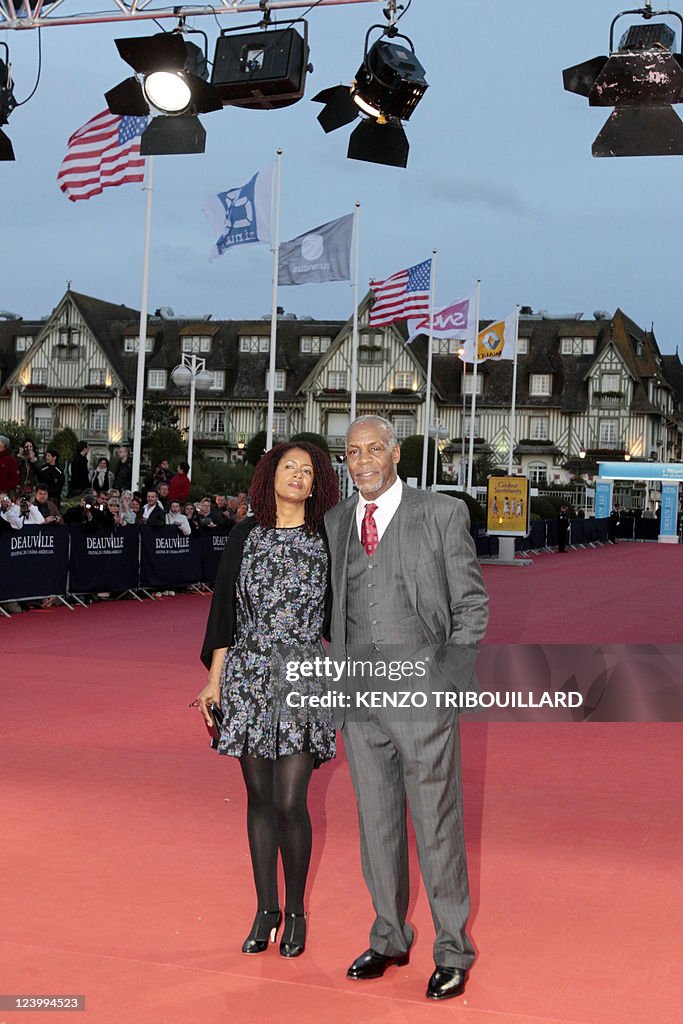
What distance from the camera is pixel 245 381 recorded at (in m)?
74.8

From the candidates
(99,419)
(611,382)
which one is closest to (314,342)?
(99,419)

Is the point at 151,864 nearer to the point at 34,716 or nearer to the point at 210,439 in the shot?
the point at 34,716

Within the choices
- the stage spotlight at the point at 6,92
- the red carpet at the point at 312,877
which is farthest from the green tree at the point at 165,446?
the red carpet at the point at 312,877

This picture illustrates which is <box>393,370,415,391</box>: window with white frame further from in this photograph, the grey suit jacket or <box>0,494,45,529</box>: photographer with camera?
the grey suit jacket

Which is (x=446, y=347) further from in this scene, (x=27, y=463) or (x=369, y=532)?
(x=369, y=532)

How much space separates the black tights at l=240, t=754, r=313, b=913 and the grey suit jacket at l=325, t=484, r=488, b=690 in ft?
2.35

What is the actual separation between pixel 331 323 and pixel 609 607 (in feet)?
187

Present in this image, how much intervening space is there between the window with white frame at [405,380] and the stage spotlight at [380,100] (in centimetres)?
6041

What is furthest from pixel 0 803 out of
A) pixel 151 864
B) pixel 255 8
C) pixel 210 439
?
pixel 210 439

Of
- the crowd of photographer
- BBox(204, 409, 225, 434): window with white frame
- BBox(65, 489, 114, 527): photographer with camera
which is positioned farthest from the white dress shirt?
→ BBox(204, 409, 225, 434): window with white frame

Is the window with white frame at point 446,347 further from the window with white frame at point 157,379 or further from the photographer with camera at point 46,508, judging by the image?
the photographer with camera at point 46,508

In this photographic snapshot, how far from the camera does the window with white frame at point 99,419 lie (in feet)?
248

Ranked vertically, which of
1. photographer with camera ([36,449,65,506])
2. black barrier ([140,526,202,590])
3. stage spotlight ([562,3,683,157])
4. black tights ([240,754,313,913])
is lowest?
black barrier ([140,526,202,590])

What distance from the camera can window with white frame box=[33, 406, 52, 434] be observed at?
251ft
